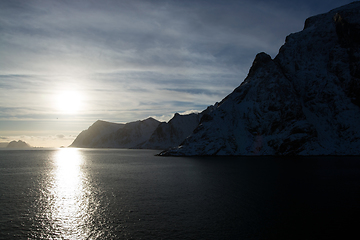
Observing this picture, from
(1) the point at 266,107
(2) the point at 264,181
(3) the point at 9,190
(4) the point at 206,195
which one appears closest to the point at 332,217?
(4) the point at 206,195

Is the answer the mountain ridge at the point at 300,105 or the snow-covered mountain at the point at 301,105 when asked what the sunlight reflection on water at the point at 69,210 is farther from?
the snow-covered mountain at the point at 301,105

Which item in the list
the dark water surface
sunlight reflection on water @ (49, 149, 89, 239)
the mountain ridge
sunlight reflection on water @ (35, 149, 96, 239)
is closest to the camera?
the dark water surface

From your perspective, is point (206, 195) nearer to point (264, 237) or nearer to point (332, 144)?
point (264, 237)

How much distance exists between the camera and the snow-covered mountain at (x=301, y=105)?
126 metres

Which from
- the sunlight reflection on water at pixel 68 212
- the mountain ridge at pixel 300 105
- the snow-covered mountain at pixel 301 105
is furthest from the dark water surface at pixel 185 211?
the snow-covered mountain at pixel 301 105

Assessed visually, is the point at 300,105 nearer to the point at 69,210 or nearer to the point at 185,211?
the point at 185,211

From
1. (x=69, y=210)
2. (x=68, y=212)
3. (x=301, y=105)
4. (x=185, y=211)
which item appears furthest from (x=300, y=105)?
(x=68, y=212)

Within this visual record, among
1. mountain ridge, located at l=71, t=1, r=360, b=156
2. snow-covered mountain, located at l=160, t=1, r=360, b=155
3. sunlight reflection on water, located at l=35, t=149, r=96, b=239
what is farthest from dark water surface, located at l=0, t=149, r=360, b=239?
snow-covered mountain, located at l=160, t=1, r=360, b=155

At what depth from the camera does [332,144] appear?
125 m

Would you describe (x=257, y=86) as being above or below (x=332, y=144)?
above

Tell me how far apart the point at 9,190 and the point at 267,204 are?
4438 centimetres

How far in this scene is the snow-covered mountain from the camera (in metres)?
126

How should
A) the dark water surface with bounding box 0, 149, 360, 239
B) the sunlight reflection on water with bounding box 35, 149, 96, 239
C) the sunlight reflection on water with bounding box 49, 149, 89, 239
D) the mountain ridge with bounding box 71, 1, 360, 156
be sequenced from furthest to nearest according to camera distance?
the mountain ridge with bounding box 71, 1, 360, 156, the sunlight reflection on water with bounding box 49, 149, 89, 239, the sunlight reflection on water with bounding box 35, 149, 96, 239, the dark water surface with bounding box 0, 149, 360, 239

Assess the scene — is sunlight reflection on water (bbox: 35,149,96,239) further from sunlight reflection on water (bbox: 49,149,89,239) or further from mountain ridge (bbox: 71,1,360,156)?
mountain ridge (bbox: 71,1,360,156)
